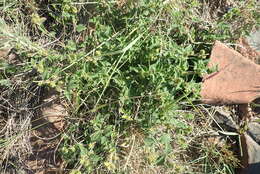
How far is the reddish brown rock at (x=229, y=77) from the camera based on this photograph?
261 centimetres

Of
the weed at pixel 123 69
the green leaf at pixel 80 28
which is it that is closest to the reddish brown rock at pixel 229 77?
the weed at pixel 123 69

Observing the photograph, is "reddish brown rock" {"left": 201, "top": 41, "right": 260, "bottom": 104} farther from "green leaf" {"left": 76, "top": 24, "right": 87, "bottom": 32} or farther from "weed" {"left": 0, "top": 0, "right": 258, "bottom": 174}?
"green leaf" {"left": 76, "top": 24, "right": 87, "bottom": 32}

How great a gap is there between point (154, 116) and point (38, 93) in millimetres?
976

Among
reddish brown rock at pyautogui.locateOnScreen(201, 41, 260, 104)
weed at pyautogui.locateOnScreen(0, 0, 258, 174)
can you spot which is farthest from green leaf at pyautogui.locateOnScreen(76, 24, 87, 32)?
reddish brown rock at pyautogui.locateOnScreen(201, 41, 260, 104)

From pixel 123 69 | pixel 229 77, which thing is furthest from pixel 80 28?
pixel 229 77

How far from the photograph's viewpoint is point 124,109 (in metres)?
2.54

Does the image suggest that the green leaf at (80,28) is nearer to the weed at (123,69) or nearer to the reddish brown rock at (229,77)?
the weed at (123,69)

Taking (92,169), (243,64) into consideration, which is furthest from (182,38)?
(92,169)

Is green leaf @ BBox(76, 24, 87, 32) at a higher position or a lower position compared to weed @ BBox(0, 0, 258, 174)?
higher

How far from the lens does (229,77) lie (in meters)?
2.66

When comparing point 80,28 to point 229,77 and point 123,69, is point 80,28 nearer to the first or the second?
point 123,69

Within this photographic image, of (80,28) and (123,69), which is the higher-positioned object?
(80,28)

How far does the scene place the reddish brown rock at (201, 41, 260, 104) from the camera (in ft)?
8.57

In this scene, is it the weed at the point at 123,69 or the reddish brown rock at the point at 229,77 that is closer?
the weed at the point at 123,69
